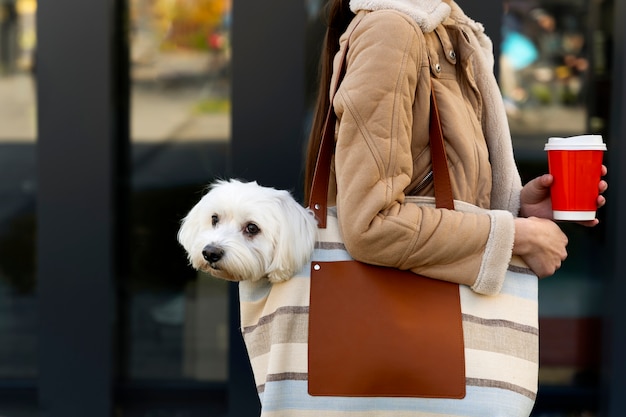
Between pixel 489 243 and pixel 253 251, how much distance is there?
0.55 metres

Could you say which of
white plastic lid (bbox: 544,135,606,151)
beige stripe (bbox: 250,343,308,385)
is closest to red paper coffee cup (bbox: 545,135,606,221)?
white plastic lid (bbox: 544,135,606,151)

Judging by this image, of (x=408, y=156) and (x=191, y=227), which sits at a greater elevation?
(x=408, y=156)

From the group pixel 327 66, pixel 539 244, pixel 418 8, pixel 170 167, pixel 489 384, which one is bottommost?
pixel 489 384

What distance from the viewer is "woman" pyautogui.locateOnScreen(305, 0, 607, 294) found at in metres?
2.12

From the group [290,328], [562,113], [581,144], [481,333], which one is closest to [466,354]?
[481,333]

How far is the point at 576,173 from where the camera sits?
7.35ft

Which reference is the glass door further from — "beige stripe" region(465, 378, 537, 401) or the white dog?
"beige stripe" region(465, 378, 537, 401)

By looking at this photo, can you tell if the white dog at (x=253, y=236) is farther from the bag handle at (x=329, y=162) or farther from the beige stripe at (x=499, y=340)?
the beige stripe at (x=499, y=340)

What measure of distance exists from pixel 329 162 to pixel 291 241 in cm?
25

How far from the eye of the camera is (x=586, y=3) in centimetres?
452

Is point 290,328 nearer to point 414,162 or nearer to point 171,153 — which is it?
point 414,162

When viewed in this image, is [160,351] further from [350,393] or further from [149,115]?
[350,393]

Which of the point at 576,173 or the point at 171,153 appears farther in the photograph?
the point at 171,153

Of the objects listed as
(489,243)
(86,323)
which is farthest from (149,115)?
(489,243)
